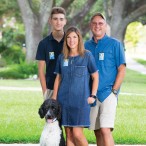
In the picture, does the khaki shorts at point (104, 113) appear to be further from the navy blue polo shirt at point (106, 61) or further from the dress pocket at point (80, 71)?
the dress pocket at point (80, 71)

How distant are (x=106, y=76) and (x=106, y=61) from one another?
7.6 inches

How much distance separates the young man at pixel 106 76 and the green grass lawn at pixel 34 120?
2438mm

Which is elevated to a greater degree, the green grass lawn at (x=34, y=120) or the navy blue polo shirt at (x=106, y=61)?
the navy blue polo shirt at (x=106, y=61)

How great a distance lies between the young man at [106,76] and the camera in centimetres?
739

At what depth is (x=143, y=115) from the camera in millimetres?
13812

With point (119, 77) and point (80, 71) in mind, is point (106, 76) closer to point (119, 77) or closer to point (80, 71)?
point (119, 77)

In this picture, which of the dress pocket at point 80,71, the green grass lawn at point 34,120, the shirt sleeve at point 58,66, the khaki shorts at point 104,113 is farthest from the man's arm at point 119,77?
the green grass lawn at point 34,120

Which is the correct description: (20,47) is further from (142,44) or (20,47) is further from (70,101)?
(142,44)

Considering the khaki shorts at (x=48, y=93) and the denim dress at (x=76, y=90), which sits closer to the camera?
the denim dress at (x=76, y=90)

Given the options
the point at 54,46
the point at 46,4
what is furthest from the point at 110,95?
the point at 46,4

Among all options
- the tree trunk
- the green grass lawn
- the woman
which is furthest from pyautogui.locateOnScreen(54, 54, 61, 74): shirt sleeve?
the tree trunk

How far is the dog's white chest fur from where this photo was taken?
7.03 metres

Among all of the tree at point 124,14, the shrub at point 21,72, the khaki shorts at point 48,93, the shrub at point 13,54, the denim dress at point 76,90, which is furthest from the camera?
the shrub at point 13,54

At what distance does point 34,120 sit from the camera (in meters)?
12.2
